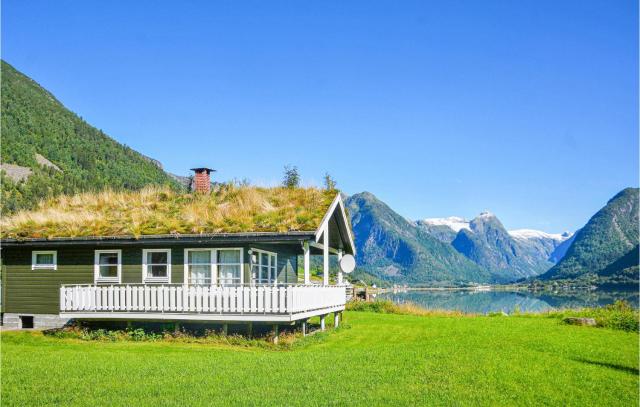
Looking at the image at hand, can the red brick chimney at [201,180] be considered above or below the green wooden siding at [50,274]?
above

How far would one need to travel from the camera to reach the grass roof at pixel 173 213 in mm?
23703

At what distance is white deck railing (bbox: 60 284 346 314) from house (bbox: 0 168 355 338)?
4 centimetres

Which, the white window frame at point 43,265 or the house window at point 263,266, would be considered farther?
the white window frame at point 43,265

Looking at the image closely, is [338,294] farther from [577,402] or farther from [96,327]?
[577,402]

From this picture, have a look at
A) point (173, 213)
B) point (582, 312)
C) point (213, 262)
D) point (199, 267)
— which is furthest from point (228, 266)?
point (582, 312)

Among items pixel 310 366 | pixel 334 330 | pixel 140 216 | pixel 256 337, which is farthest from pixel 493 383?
pixel 140 216

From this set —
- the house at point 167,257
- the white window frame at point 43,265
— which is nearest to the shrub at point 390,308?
the house at point 167,257

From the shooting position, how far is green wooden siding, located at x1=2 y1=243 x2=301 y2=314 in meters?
25.2

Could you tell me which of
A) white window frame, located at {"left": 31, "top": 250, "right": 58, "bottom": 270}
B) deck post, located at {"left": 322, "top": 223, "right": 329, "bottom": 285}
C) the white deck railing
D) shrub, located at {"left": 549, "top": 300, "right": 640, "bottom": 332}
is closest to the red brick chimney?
the white deck railing

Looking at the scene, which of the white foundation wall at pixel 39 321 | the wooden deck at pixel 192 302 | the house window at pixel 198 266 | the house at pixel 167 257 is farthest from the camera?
the white foundation wall at pixel 39 321

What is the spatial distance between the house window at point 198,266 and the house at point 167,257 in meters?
0.04

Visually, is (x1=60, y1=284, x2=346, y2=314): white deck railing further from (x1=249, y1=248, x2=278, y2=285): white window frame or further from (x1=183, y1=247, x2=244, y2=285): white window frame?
(x1=249, y1=248, x2=278, y2=285): white window frame

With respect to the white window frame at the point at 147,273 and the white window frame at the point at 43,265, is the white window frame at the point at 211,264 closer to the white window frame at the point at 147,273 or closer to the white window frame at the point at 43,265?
the white window frame at the point at 147,273

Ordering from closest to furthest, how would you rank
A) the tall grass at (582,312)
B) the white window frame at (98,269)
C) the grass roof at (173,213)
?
the grass roof at (173,213) < the white window frame at (98,269) < the tall grass at (582,312)
